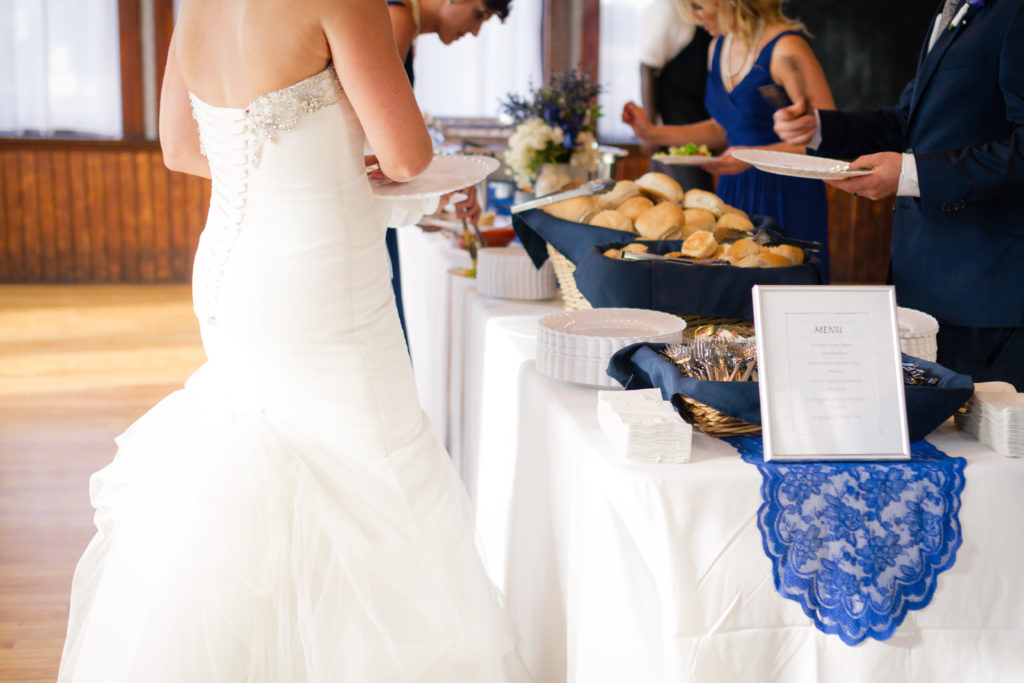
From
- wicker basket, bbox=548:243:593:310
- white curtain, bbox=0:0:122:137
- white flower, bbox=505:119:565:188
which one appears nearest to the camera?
wicker basket, bbox=548:243:593:310

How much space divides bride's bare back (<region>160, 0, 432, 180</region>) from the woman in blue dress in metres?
Answer: 1.52

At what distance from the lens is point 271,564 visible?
1503 millimetres

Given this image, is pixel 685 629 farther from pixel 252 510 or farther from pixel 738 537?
pixel 252 510

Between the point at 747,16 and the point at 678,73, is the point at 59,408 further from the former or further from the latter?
the point at 678,73

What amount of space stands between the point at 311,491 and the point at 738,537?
0.73 meters

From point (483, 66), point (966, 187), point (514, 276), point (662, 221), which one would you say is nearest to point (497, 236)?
point (514, 276)

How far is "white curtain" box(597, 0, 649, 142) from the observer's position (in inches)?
303

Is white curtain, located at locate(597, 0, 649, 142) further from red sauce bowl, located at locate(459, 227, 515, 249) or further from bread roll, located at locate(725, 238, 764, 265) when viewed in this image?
bread roll, located at locate(725, 238, 764, 265)

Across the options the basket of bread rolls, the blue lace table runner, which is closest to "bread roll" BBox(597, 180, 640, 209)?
the basket of bread rolls

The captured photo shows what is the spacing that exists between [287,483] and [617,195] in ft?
3.45

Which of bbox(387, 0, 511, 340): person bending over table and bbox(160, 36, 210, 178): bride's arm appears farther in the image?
bbox(387, 0, 511, 340): person bending over table

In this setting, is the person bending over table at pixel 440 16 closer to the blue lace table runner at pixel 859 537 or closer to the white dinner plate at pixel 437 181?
the white dinner plate at pixel 437 181

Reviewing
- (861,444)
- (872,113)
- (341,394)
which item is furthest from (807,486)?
(872,113)

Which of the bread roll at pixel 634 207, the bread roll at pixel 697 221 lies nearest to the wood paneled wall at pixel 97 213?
the bread roll at pixel 634 207
